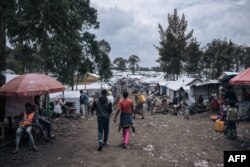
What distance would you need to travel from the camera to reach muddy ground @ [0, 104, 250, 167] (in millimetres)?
8445

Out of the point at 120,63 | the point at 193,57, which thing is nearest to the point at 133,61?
the point at 120,63

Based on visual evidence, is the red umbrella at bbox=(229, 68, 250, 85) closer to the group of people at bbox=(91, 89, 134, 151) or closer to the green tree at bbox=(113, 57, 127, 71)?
the group of people at bbox=(91, 89, 134, 151)

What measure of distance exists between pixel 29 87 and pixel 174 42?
36.4 meters

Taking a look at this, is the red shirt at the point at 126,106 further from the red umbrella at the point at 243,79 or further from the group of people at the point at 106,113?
the red umbrella at the point at 243,79

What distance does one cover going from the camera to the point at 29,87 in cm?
997

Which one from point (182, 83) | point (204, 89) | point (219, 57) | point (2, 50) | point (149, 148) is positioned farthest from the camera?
point (219, 57)

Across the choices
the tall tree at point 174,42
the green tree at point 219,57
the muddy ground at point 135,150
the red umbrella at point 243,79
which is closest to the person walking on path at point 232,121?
the muddy ground at point 135,150

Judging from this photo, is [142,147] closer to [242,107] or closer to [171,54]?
[242,107]

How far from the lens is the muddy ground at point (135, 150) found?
8.45 m

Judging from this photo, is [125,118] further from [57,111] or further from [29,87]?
[57,111]

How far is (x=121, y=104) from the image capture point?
9844mm

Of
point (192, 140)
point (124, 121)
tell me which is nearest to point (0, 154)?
point (124, 121)

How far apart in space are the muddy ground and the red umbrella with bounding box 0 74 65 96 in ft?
5.69

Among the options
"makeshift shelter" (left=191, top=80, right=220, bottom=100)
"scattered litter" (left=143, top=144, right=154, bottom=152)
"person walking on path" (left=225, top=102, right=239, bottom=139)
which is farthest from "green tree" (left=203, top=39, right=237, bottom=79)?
"scattered litter" (left=143, top=144, right=154, bottom=152)
